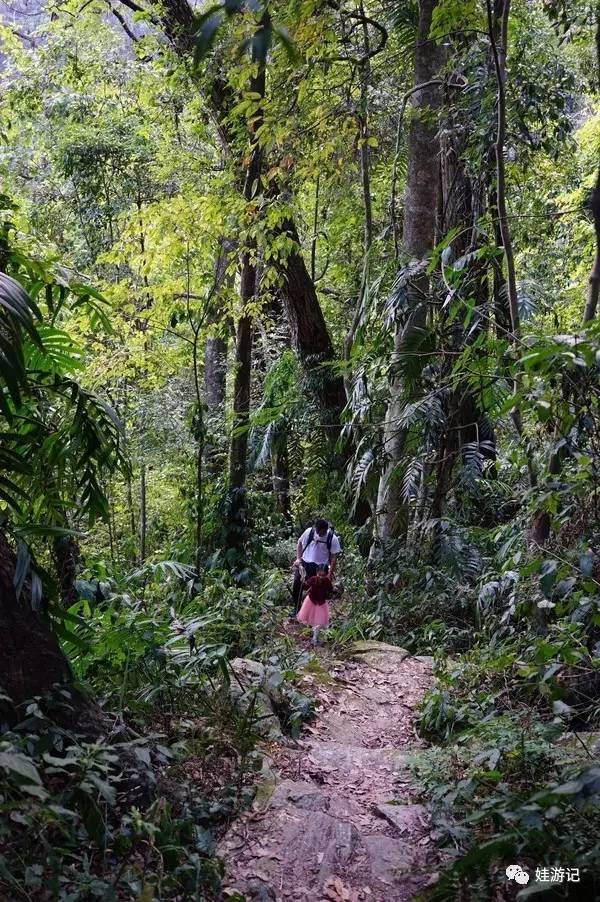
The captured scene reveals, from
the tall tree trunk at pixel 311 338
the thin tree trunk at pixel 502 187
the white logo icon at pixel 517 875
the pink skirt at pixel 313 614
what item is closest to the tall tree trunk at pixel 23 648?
the white logo icon at pixel 517 875

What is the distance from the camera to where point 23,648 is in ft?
9.76

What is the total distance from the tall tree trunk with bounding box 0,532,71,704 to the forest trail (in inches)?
40.7

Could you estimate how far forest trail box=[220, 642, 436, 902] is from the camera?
9.81 feet

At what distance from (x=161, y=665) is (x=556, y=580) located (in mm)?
1946

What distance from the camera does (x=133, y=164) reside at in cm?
1291

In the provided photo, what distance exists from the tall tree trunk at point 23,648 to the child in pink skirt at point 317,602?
14.3ft

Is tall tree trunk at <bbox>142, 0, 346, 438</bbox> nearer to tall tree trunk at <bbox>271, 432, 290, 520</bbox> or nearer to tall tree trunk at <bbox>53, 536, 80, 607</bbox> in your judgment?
tall tree trunk at <bbox>271, 432, 290, 520</bbox>

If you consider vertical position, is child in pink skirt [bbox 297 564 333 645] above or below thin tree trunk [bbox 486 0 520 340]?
below

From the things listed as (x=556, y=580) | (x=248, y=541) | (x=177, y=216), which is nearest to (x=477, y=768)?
(x=556, y=580)

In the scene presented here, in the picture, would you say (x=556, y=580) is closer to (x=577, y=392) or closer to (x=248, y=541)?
(x=577, y=392)

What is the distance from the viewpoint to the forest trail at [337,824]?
2.99 m

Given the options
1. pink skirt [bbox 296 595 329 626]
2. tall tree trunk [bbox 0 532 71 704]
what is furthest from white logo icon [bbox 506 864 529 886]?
pink skirt [bbox 296 595 329 626]
